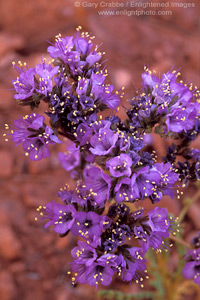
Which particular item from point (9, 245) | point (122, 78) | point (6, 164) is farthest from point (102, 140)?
point (122, 78)

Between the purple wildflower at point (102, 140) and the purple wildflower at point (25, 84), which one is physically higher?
the purple wildflower at point (25, 84)

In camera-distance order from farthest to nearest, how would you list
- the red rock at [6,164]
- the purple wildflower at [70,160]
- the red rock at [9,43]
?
1. the red rock at [9,43]
2. the red rock at [6,164]
3. the purple wildflower at [70,160]

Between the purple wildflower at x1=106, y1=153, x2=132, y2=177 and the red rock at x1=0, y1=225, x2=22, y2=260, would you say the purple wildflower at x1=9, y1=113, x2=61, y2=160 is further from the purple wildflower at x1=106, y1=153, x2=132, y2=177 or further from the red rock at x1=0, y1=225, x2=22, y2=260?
the red rock at x1=0, y1=225, x2=22, y2=260

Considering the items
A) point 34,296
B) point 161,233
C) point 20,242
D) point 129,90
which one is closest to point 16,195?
point 20,242

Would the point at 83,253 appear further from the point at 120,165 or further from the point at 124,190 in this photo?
the point at 120,165

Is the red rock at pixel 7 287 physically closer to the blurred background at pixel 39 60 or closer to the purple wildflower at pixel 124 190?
the blurred background at pixel 39 60

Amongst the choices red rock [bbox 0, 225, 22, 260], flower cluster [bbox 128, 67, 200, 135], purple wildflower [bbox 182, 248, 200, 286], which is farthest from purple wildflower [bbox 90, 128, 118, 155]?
red rock [bbox 0, 225, 22, 260]

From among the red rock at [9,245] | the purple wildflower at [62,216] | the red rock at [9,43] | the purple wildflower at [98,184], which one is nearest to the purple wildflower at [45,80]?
the purple wildflower at [98,184]

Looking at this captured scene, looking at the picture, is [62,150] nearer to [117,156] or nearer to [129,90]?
[129,90]
